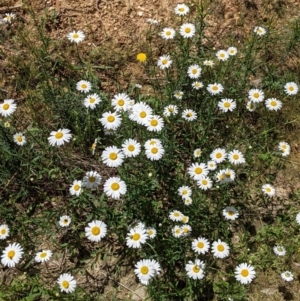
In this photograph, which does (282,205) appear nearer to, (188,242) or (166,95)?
(188,242)

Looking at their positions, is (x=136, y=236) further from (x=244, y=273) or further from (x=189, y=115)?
(x=189, y=115)

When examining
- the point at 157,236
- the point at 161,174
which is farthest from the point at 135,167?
the point at 157,236

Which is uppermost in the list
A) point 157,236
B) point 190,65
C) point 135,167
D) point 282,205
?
point 190,65

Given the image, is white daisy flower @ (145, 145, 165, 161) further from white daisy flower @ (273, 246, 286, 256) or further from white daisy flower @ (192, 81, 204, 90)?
white daisy flower @ (273, 246, 286, 256)

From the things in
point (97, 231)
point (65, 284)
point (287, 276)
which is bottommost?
point (287, 276)

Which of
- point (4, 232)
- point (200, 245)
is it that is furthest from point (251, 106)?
point (4, 232)

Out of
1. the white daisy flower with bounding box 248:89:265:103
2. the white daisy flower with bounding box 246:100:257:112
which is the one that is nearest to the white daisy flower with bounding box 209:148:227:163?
the white daisy flower with bounding box 246:100:257:112
